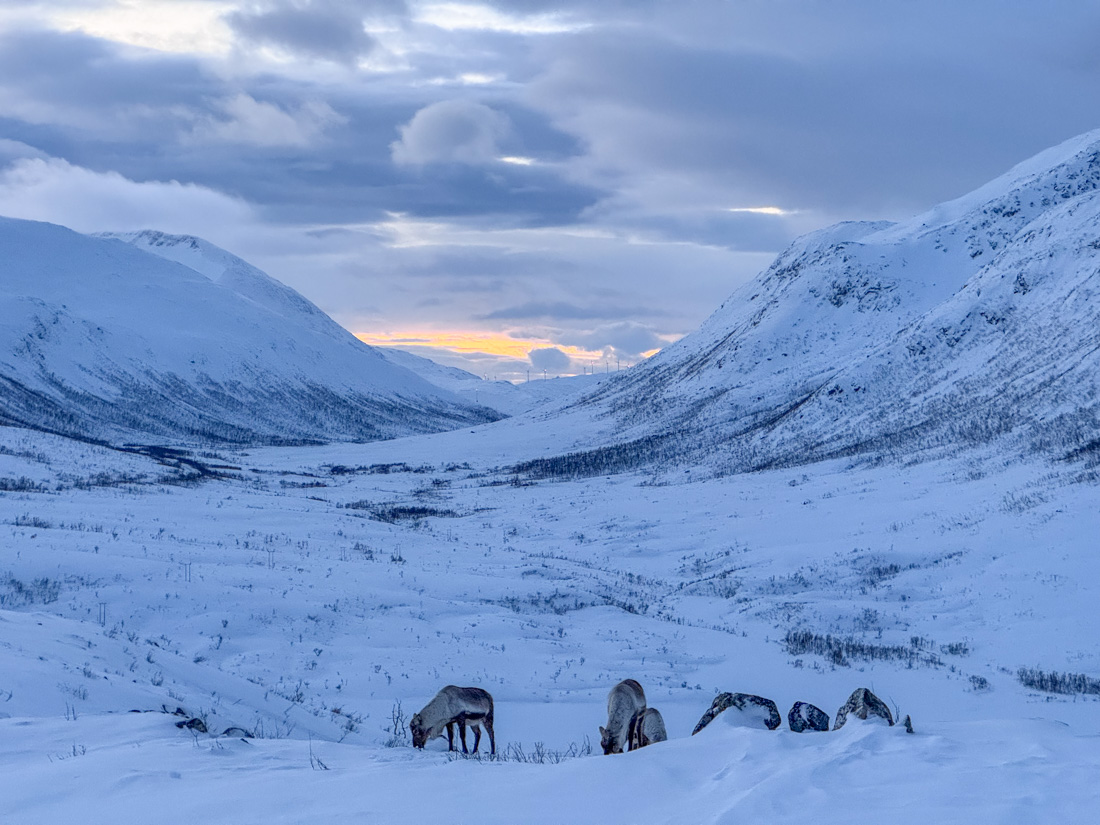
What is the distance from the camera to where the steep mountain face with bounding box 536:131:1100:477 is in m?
55.9

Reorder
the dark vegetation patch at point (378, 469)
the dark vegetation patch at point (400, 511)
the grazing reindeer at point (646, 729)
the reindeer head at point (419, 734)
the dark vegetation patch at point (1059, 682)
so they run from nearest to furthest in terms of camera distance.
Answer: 1. the grazing reindeer at point (646, 729)
2. the reindeer head at point (419, 734)
3. the dark vegetation patch at point (1059, 682)
4. the dark vegetation patch at point (400, 511)
5. the dark vegetation patch at point (378, 469)

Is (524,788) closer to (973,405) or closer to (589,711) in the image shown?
(589,711)

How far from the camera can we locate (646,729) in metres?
10.2

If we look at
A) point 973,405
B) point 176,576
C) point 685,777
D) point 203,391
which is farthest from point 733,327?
point 685,777

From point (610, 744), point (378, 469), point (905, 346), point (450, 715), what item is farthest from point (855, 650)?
point (378, 469)

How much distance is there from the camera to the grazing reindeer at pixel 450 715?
1112cm

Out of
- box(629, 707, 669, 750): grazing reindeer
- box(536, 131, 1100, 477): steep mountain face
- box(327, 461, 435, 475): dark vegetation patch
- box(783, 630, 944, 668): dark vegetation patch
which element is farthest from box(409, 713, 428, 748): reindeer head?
box(327, 461, 435, 475): dark vegetation patch

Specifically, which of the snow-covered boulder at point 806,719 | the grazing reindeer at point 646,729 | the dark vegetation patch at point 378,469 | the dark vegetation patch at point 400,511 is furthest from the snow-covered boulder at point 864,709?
the dark vegetation patch at point 378,469

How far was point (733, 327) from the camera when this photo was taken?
14562 cm

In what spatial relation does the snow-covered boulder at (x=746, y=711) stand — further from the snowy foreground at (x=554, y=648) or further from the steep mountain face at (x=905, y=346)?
the steep mountain face at (x=905, y=346)

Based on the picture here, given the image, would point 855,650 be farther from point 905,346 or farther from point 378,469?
point 378,469

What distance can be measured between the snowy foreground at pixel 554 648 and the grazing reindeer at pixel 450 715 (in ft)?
3.39

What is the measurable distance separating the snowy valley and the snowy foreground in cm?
8

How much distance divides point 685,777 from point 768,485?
4549cm
